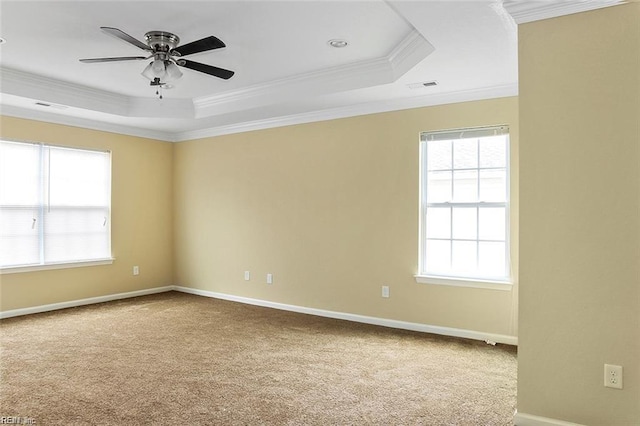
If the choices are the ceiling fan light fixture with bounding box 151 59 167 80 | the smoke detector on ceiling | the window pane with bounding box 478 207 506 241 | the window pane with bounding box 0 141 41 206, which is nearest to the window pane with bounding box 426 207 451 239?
the window pane with bounding box 478 207 506 241

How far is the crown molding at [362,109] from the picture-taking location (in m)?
4.28

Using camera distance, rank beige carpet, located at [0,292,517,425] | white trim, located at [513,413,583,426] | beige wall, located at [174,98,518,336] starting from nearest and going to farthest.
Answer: white trim, located at [513,413,583,426], beige carpet, located at [0,292,517,425], beige wall, located at [174,98,518,336]

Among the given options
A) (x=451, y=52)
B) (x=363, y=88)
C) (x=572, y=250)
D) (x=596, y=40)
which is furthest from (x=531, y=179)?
(x=363, y=88)

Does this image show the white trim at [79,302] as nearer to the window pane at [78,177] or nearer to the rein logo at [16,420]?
the window pane at [78,177]

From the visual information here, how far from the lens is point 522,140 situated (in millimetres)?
2613

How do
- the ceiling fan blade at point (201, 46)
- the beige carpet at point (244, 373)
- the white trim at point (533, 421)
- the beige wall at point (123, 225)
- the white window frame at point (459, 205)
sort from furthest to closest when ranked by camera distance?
1. the beige wall at point (123, 225)
2. the white window frame at point (459, 205)
3. the ceiling fan blade at point (201, 46)
4. the beige carpet at point (244, 373)
5. the white trim at point (533, 421)

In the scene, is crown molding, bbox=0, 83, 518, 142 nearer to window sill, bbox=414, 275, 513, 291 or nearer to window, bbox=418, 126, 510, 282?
window, bbox=418, 126, 510, 282

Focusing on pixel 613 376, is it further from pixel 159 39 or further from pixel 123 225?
pixel 123 225

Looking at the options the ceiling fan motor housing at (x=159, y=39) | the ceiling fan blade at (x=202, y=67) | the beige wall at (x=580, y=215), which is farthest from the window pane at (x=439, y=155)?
the ceiling fan motor housing at (x=159, y=39)

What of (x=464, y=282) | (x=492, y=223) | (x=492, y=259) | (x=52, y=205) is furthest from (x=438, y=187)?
(x=52, y=205)

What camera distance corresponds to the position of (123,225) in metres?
6.30

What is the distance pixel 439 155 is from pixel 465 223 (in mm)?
742

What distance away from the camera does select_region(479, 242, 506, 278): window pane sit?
14.0ft

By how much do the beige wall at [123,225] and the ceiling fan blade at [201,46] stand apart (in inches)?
124
